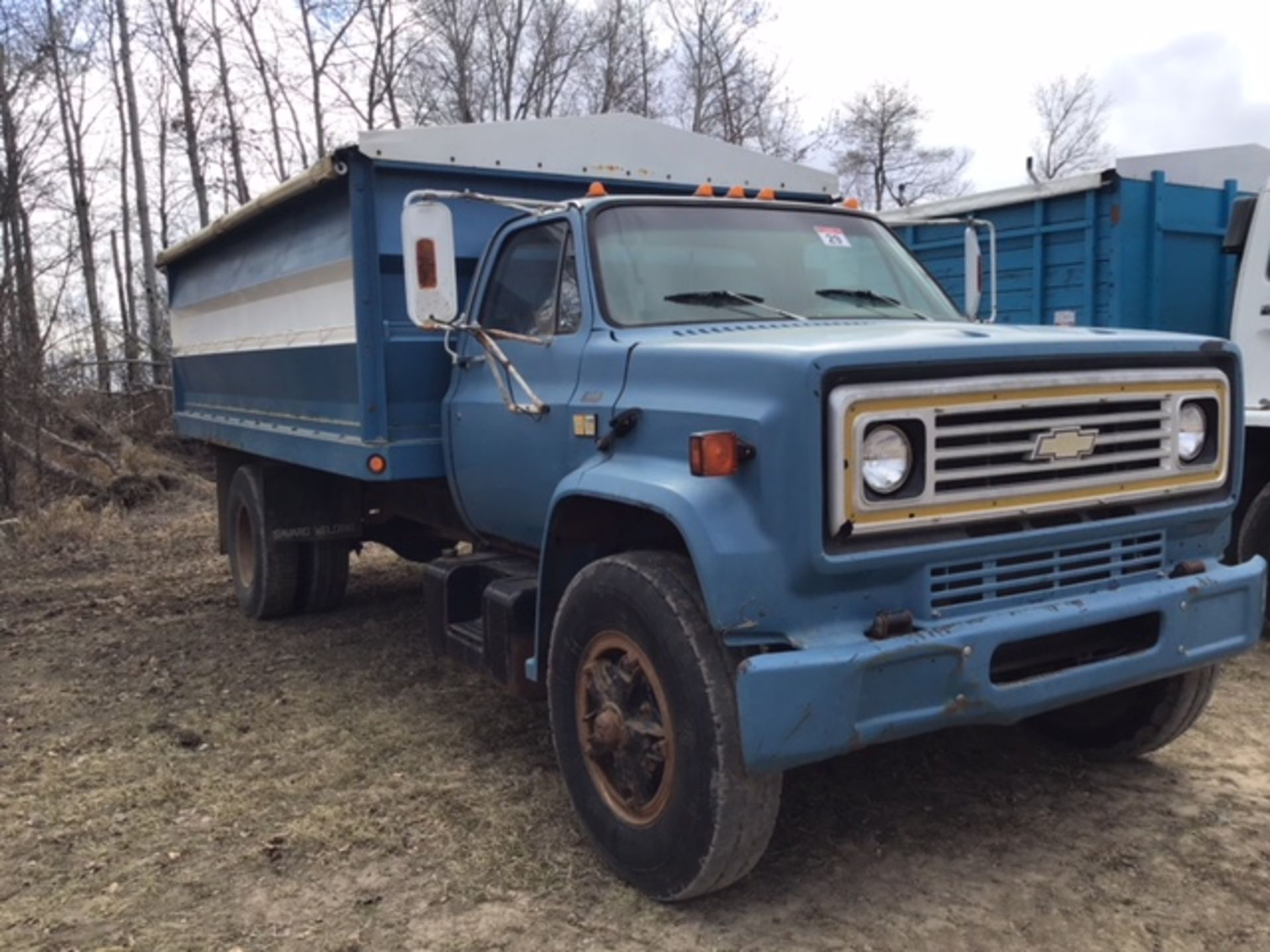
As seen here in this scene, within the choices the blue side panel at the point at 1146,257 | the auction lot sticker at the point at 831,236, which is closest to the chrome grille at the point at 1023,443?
the auction lot sticker at the point at 831,236

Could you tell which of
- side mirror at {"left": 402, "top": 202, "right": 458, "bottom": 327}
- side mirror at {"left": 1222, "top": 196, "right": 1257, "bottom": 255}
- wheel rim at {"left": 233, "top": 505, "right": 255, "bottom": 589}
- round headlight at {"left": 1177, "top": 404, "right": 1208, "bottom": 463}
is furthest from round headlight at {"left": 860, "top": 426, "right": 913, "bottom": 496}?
Answer: wheel rim at {"left": 233, "top": 505, "right": 255, "bottom": 589}

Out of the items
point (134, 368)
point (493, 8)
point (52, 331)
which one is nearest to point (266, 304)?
point (52, 331)

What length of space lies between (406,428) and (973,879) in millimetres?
3042

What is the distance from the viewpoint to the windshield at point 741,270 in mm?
4031

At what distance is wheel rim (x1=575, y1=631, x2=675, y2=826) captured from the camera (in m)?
3.31

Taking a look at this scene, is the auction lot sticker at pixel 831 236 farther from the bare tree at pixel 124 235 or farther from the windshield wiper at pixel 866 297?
the bare tree at pixel 124 235

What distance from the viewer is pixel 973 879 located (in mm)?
3479

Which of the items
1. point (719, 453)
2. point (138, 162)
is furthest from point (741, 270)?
point (138, 162)

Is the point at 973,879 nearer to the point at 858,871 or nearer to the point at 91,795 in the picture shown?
the point at 858,871

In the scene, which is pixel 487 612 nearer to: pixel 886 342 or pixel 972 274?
pixel 886 342

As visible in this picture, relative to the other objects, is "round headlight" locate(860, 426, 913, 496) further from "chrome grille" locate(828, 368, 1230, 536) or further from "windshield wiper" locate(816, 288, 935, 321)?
"windshield wiper" locate(816, 288, 935, 321)

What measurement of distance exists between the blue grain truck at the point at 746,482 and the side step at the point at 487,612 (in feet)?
0.05

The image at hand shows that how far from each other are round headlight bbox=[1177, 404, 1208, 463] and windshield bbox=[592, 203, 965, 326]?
102 centimetres

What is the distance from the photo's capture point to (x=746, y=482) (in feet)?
10.1
